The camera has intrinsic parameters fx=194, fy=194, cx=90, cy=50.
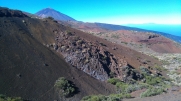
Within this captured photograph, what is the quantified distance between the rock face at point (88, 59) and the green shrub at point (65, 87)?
4217 mm

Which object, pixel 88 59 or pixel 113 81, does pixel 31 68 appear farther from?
pixel 113 81

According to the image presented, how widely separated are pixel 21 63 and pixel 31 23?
1008 cm

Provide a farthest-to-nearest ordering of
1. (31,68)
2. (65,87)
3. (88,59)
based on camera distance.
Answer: (88,59) < (31,68) < (65,87)

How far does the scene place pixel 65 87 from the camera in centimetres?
1784

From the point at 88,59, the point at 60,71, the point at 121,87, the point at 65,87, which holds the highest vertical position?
the point at 88,59

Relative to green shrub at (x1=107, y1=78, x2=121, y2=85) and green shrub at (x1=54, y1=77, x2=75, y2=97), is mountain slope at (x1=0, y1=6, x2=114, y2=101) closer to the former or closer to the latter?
green shrub at (x1=54, y1=77, x2=75, y2=97)

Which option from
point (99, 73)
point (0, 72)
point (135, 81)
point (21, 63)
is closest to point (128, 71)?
point (135, 81)

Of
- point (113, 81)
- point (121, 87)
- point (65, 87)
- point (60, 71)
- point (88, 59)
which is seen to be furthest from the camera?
point (88, 59)

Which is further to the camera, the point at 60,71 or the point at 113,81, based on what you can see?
the point at 113,81

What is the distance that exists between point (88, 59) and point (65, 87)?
22.4 ft

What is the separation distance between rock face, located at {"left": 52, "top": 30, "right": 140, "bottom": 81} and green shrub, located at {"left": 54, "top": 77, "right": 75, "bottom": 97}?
4217mm

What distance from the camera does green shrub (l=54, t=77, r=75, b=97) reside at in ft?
57.4

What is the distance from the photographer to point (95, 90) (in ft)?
63.2

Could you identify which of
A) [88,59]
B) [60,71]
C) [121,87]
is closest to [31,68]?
[60,71]
